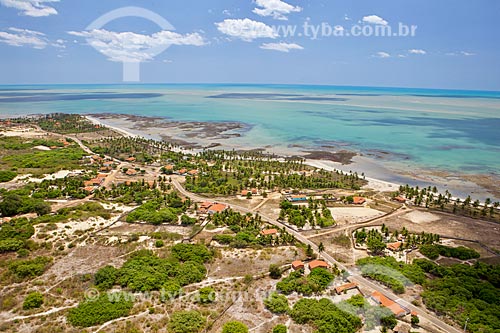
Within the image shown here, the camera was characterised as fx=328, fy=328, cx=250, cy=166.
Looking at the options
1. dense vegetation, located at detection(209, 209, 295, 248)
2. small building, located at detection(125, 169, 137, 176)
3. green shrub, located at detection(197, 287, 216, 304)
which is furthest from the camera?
small building, located at detection(125, 169, 137, 176)

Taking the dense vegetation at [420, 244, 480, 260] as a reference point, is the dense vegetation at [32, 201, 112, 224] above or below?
below

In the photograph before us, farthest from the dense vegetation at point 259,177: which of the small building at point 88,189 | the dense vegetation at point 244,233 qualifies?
the small building at point 88,189

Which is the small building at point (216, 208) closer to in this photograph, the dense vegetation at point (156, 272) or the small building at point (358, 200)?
the dense vegetation at point (156, 272)

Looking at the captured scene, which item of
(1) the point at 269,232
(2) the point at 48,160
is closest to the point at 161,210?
(1) the point at 269,232

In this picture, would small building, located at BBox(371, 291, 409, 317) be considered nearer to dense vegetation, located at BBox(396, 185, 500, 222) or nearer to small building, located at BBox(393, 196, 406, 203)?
small building, located at BBox(393, 196, 406, 203)

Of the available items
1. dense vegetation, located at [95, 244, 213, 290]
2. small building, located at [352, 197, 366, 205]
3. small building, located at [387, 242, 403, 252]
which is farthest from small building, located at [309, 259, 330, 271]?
small building, located at [352, 197, 366, 205]
